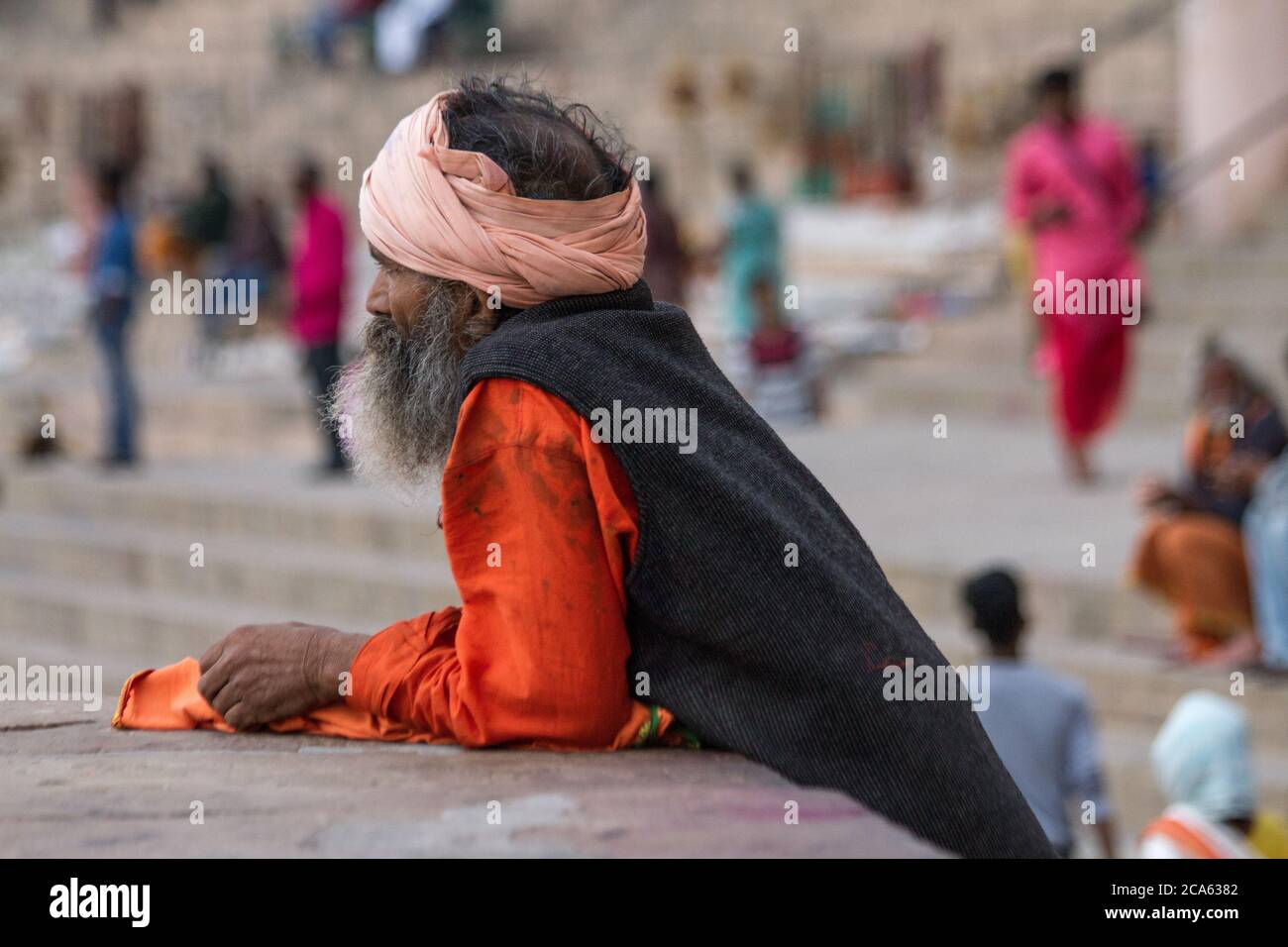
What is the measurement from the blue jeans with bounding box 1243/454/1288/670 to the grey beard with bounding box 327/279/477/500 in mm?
4369

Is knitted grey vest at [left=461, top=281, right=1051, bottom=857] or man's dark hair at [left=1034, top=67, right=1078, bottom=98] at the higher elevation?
man's dark hair at [left=1034, top=67, right=1078, bottom=98]


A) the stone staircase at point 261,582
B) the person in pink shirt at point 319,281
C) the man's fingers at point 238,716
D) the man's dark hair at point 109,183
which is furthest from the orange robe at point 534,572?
the man's dark hair at point 109,183

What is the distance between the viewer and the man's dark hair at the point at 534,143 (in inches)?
91.3

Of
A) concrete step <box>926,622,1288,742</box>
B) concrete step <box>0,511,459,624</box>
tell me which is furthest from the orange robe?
concrete step <box>0,511,459,624</box>

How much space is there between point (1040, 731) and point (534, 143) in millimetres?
2700

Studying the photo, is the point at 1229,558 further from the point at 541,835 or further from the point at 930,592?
the point at 541,835

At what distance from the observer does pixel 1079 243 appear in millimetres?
8875

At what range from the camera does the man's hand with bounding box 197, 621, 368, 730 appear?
2297mm

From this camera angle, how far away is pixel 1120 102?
18.5 meters

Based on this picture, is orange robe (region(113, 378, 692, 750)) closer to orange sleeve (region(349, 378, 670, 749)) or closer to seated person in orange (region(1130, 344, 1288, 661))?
orange sleeve (region(349, 378, 670, 749))

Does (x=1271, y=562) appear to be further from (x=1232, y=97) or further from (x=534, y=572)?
(x=1232, y=97)

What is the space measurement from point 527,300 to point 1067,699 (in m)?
2.67

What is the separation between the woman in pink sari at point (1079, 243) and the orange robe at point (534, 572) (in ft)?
23.1

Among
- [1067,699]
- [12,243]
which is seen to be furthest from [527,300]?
[12,243]
